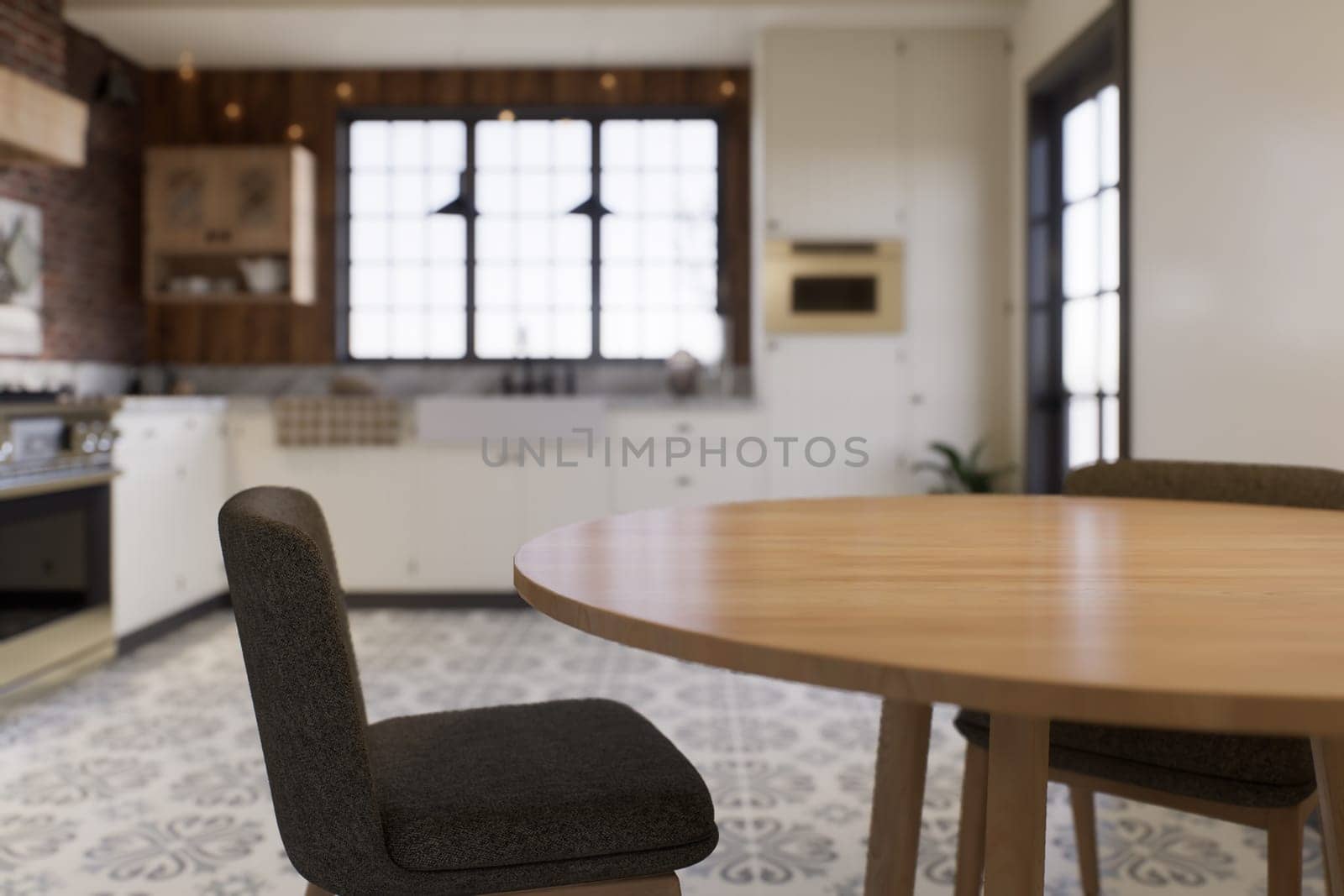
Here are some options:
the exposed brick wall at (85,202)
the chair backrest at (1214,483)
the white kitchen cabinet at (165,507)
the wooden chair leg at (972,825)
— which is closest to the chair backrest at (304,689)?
the wooden chair leg at (972,825)

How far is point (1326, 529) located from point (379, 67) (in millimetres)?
4946

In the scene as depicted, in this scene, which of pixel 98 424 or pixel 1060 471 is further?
pixel 1060 471

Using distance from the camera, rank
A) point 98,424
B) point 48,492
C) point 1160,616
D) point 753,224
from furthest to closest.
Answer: point 753,224
point 98,424
point 48,492
point 1160,616

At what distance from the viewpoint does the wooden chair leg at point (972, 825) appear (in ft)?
5.05

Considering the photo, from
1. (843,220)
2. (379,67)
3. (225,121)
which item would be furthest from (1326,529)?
(225,121)

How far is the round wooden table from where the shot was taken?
672 millimetres

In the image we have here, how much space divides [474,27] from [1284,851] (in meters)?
4.47

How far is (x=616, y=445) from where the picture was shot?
4.63 m

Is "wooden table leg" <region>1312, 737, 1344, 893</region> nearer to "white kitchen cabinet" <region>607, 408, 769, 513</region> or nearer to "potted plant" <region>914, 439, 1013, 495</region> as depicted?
"potted plant" <region>914, 439, 1013, 495</region>

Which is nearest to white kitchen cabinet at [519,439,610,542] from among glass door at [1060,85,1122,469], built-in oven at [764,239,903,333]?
built-in oven at [764,239,903,333]

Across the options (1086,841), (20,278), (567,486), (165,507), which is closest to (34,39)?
(20,278)

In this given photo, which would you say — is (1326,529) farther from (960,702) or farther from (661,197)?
(661,197)

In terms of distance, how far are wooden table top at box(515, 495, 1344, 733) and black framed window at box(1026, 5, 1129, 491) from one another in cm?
241

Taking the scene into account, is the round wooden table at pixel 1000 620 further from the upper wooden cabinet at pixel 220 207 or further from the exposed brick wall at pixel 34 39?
the upper wooden cabinet at pixel 220 207
